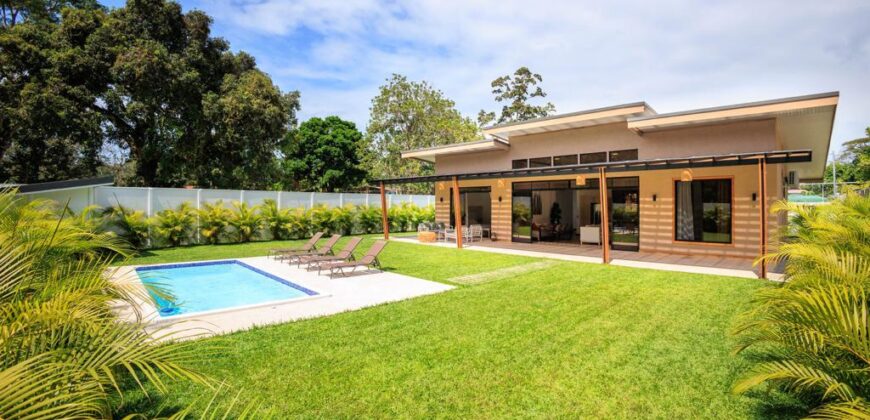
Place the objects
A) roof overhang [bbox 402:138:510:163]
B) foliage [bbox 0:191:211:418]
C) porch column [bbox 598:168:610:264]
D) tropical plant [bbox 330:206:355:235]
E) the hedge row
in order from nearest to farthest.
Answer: foliage [bbox 0:191:211:418] < porch column [bbox 598:168:610:264] < the hedge row < roof overhang [bbox 402:138:510:163] < tropical plant [bbox 330:206:355:235]

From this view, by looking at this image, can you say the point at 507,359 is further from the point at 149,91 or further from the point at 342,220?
the point at 149,91

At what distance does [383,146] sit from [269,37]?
1545cm

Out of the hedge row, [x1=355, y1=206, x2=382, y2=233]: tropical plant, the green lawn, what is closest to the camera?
the green lawn

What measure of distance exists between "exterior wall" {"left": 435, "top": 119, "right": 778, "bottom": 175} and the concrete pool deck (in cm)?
993

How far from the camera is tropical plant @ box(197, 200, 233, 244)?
58.7 ft

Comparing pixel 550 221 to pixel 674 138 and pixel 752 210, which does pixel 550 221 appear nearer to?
pixel 674 138

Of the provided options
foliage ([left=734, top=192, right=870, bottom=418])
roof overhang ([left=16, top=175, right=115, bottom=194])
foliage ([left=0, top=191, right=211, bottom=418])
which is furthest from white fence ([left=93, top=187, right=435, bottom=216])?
foliage ([left=734, top=192, right=870, bottom=418])

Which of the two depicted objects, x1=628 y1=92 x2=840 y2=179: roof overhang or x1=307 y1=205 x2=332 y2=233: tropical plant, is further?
x1=307 y1=205 x2=332 y2=233: tropical plant

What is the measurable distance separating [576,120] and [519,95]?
27075mm

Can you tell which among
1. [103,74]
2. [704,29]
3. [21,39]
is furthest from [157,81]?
[704,29]

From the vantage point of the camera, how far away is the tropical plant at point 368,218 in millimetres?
23719

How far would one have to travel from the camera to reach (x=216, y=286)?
11367 mm

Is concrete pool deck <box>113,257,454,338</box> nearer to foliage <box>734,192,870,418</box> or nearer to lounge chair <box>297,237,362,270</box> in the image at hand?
lounge chair <box>297,237,362,270</box>

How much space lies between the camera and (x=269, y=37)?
21984 mm
